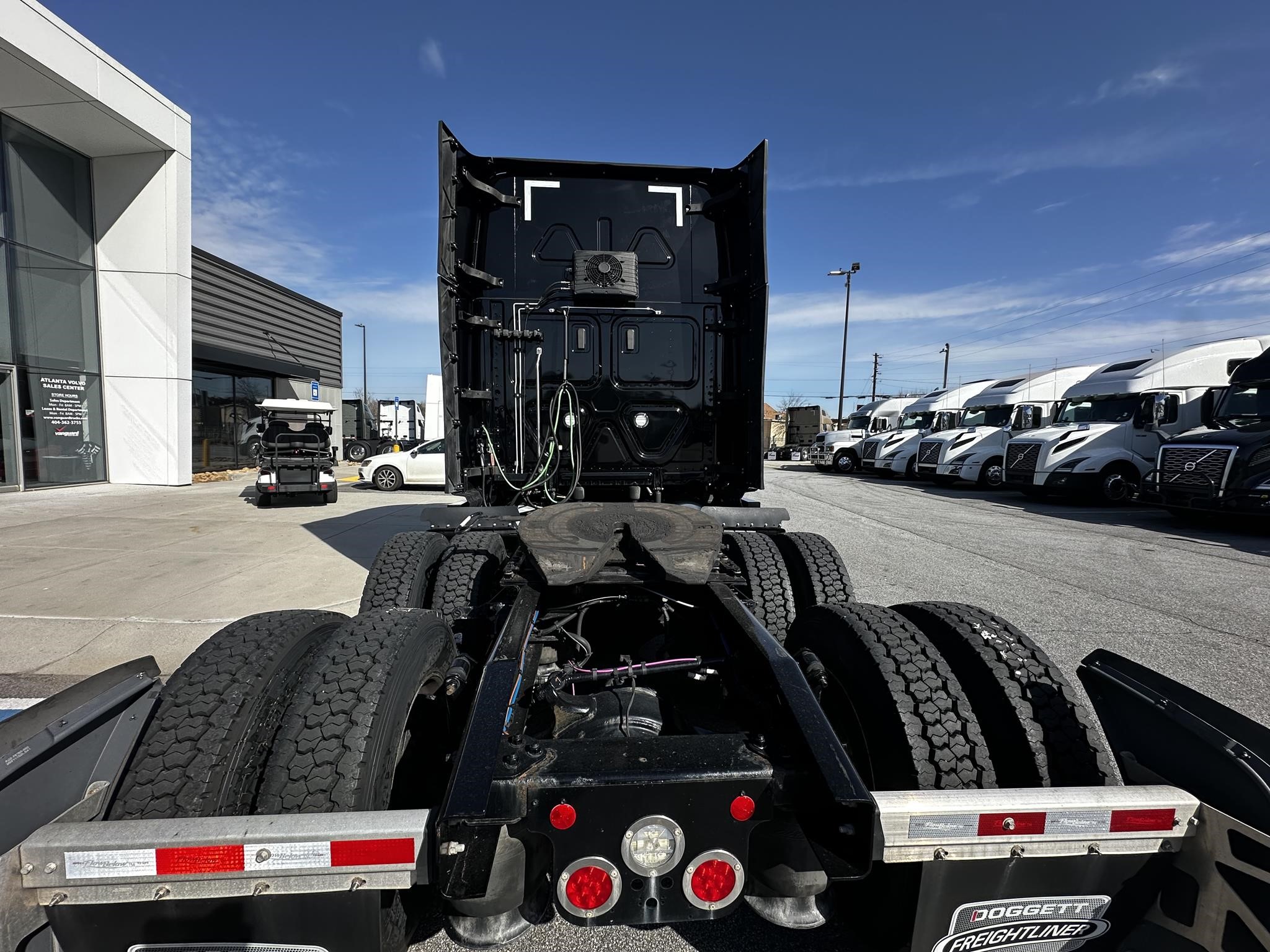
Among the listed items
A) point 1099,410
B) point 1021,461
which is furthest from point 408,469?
point 1099,410

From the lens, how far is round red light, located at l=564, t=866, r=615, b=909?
1279mm

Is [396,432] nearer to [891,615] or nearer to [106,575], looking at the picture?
[106,575]

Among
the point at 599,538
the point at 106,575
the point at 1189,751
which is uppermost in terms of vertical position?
the point at 599,538

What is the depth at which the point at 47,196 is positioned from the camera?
44.1ft

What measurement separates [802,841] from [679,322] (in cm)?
373

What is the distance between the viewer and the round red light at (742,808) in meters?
1.31

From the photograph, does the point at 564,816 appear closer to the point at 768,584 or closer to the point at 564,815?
the point at 564,815

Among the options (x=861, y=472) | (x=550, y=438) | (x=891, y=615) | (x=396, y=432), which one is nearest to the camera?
(x=891, y=615)

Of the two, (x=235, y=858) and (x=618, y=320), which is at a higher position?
(x=618, y=320)

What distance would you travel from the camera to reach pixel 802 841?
1.42 meters

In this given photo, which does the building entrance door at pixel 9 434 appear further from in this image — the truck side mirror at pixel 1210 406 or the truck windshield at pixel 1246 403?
the truck windshield at pixel 1246 403

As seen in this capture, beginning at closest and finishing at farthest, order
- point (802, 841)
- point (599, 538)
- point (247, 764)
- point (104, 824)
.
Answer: point (104, 824)
point (802, 841)
point (247, 764)
point (599, 538)

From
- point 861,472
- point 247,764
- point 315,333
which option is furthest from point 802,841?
point 315,333

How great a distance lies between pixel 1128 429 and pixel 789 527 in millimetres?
8963
